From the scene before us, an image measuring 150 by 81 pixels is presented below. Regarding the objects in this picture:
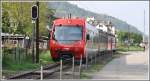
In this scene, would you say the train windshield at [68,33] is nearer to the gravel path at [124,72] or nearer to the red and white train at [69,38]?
the red and white train at [69,38]

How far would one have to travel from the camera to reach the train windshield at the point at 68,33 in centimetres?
3177

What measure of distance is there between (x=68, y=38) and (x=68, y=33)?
0.32m

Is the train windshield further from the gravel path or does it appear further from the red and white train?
the gravel path

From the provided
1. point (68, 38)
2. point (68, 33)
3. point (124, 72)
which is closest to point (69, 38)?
point (68, 38)

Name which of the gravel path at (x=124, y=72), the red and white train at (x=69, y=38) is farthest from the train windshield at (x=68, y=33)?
the gravel path at (x=124, y=72)

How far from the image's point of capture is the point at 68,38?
104ft

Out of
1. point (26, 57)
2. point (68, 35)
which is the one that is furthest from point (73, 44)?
point (26, 57)

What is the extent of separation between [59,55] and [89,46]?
2968 millimetres

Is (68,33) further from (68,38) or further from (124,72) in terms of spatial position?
(124,72)

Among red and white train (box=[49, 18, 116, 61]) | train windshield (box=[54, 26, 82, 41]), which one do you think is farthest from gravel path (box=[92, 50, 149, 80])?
train windshield (box=[54, 26, 82, 41])

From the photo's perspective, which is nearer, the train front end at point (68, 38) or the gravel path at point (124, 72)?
the gravel path at point (124, 72)

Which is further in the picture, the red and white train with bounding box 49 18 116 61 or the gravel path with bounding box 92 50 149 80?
the red and white train with bounding box 49 18 116 61

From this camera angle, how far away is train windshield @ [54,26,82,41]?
31.8m

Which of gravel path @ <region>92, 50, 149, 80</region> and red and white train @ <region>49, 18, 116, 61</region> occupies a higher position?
red and white train @ <region>49, 18, 116, 61</region>
